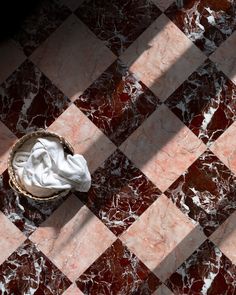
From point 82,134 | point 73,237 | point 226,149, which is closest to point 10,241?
point 73,237

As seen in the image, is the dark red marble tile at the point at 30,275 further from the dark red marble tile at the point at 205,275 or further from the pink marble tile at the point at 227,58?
the pink marble tile at the point at 227,58

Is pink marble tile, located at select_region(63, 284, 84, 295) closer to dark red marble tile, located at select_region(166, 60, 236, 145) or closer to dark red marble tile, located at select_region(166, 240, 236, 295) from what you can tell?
dark red marble tile, located at select_region(166, 240, 236, 295)

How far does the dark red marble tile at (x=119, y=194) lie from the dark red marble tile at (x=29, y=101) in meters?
0.27

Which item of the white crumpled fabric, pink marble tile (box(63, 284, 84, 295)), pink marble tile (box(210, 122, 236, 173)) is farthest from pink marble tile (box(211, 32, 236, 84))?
pink marble tile (box(63, 284, 84, 295))

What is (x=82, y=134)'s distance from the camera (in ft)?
6.61

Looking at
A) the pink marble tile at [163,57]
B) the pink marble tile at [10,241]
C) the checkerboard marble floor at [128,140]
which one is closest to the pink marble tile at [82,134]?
the checkerboard marble floor at [128,140]

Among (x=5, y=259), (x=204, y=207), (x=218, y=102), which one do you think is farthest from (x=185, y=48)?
(x=5, y=259)

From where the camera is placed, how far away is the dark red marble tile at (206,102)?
2.00 metres

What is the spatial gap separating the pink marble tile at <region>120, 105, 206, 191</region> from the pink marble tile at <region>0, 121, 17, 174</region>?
15.6 inches

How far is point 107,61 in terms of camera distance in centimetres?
203

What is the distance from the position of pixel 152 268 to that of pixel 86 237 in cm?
25

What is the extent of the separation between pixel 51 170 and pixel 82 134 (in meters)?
0.19

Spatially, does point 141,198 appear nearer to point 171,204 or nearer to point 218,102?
point 171,204

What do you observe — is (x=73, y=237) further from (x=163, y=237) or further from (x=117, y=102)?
→ (x=117, y=102)
